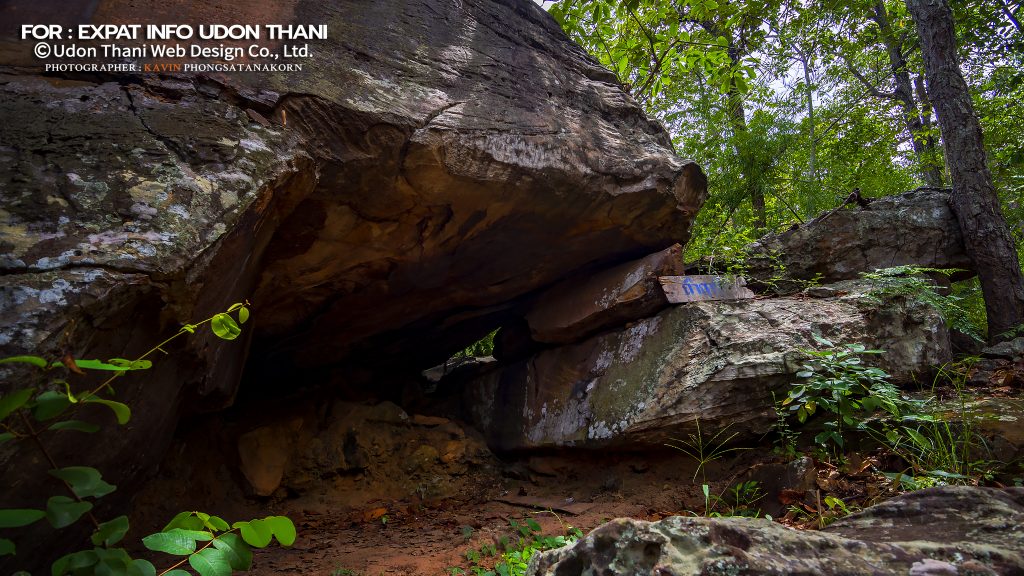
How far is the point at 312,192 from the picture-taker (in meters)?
3.29

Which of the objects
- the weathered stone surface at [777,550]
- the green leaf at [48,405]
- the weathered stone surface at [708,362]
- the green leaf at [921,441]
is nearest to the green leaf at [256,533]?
the green leaf at [48,405]

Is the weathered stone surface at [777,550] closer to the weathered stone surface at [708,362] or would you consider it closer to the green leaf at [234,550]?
the green leaf at [234,550]

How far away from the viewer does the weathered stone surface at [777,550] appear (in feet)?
Result: 4.06

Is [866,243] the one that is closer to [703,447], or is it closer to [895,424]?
[895,424]

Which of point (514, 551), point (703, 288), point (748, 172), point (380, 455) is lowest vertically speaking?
point (380, 455)

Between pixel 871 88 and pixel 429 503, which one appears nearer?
pixel 429 503

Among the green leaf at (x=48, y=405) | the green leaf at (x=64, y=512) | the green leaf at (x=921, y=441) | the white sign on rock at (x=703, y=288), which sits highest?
the white sign on rock at (x=703, y=288)

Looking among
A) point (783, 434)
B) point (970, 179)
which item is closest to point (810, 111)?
point (970, 179)

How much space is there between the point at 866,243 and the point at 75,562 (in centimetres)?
631

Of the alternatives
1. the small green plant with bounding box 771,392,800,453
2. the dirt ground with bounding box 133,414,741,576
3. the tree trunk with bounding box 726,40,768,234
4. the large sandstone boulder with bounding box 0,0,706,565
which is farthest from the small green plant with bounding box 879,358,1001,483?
the tree trunk with bounding box 726,40,768,234

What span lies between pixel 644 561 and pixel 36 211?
8.13 ft

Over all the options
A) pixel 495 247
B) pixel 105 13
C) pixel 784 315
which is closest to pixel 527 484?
pixel 495 247

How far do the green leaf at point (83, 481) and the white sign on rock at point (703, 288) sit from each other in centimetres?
375

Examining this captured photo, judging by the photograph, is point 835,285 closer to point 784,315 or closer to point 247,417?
point 784,315
